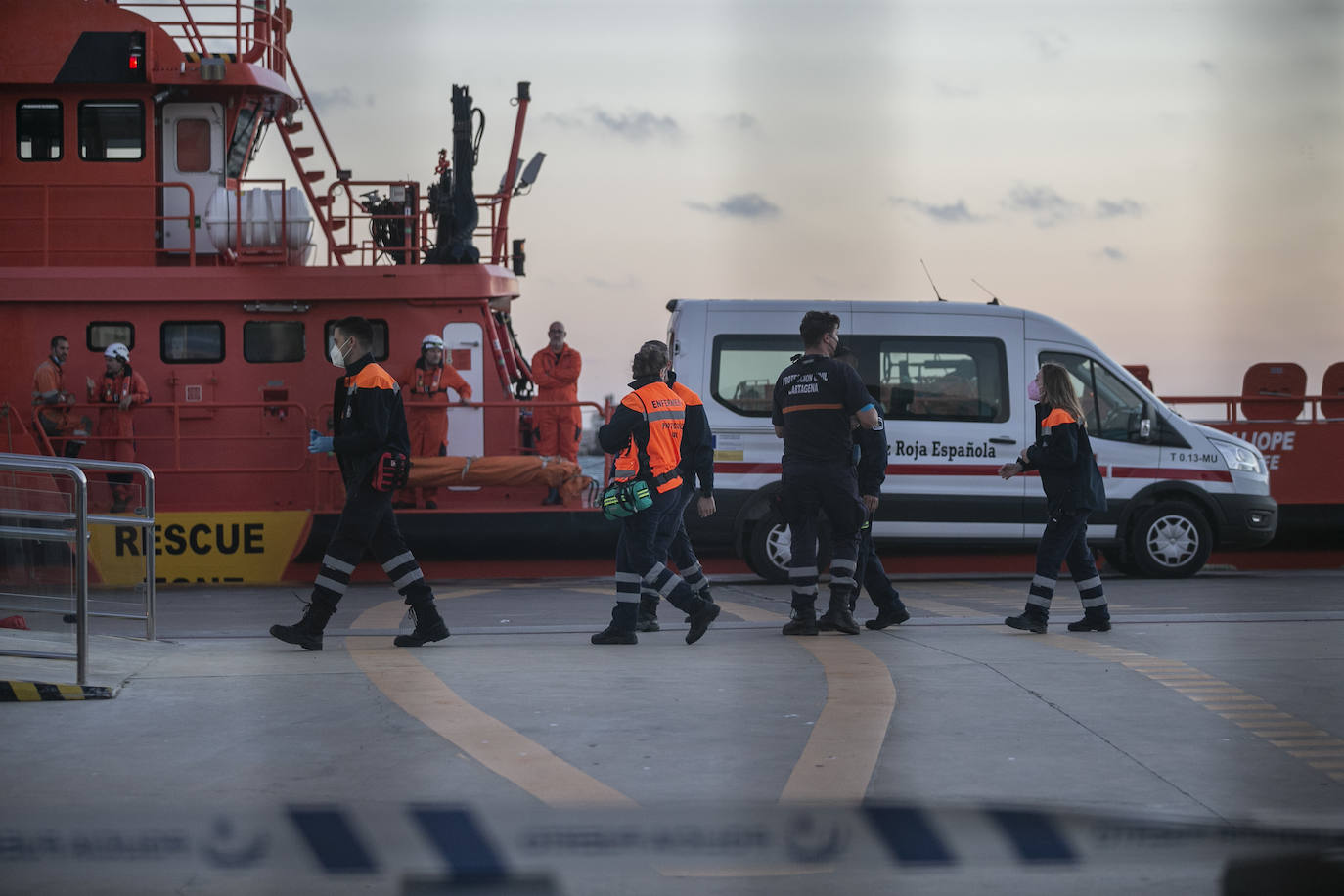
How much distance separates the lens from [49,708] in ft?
21.3

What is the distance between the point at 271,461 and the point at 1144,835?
10584 millimetres

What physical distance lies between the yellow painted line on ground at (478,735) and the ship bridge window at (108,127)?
26.6ft

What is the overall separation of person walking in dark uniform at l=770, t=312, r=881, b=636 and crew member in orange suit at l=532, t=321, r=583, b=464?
5.68 meters

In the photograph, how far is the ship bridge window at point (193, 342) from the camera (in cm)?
1391

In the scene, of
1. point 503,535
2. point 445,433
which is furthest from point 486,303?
point 503,535

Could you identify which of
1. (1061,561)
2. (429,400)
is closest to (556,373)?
(429,400)

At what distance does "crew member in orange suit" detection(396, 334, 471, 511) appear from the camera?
13609 mm

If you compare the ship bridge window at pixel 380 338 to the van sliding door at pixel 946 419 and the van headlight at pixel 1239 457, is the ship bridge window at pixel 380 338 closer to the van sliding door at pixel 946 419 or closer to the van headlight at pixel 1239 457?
the van sliding door at pixel 946 419

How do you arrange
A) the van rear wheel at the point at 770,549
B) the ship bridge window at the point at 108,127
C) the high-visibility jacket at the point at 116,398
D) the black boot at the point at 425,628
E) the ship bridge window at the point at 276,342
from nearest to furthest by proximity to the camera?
the black boot at the point at 425,628 < the van rear wheel at the point at 770,549 < the high-visibility jacket at the point at 116,398 < the ship bridge window at the point at 276,342 < the ship bridge window at the point at 108,127

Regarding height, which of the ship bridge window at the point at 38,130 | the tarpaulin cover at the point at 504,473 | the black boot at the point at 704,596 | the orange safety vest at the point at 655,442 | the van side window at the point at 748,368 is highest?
the ship bridge window at the point at 38,130

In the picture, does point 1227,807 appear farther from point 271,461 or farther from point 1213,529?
point 271,461

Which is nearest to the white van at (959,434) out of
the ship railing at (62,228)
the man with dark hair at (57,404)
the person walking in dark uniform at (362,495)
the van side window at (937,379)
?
the van side window at (937,379)

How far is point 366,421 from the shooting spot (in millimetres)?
8031

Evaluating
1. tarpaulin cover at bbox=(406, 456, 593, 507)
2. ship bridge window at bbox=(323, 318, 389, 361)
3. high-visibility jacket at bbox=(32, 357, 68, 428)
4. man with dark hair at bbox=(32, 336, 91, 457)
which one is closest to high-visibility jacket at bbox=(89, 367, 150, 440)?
man with dark hair at bbox=(32, 336, 91, 457)
